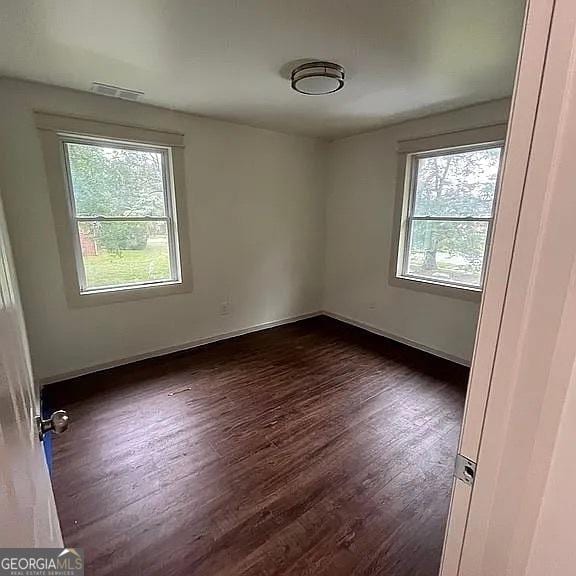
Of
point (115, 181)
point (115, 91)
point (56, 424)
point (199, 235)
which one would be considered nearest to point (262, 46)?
point (115, 91)

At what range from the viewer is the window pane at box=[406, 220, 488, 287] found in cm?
305

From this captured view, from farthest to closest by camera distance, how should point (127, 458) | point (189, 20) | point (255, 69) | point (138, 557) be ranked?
point (255, 69) → point (127, 458) → point (189, 20) → point (138, 557)

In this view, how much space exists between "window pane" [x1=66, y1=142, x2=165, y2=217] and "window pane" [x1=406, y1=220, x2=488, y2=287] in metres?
2.68

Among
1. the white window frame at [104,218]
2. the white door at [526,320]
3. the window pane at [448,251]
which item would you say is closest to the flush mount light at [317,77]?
the white window frame at [104,218]

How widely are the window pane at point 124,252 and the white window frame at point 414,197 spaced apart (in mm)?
2475

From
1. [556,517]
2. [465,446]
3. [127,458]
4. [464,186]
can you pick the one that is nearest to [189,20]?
[465,446]

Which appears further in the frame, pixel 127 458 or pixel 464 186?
pixel 464 186

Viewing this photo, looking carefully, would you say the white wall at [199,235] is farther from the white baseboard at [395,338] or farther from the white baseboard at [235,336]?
the white baseboard at [395,338]

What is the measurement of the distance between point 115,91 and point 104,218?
3.32ft

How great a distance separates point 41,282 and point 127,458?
162 cm

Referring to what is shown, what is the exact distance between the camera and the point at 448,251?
3.29 m

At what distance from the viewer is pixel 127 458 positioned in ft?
6.55

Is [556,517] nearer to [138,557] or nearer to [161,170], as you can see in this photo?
[138,557]

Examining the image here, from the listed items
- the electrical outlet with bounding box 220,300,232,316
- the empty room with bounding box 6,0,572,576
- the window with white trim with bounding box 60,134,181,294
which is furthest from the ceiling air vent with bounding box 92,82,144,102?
the electrical outlet with bounding box 220,300,232,316
